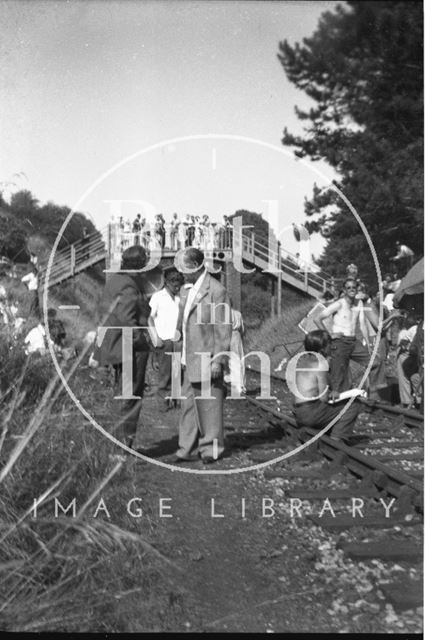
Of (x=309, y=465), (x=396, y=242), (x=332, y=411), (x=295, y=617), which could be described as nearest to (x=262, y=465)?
(x=309, y=465)

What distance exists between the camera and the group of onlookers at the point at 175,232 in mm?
4488

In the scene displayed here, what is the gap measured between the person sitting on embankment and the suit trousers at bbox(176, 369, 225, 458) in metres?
0.74

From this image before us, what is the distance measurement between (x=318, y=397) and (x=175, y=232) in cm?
263

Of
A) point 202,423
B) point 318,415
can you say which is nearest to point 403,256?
point 318,415

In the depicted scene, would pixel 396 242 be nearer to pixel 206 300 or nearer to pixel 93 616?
pixel 206 300

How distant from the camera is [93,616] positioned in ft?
10.3

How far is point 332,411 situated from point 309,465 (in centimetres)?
82

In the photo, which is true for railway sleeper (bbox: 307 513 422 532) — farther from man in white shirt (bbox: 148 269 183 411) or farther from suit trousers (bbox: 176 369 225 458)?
man in white shirt (bbox: 148 269 183 411)

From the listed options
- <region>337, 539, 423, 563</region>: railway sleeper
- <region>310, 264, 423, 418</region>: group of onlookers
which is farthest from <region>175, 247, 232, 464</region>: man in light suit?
<region>337, 539, 423, 563</region>: railway sleeper

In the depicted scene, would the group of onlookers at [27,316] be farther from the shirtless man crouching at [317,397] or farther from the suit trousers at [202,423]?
the shirtless man crouching at [317,397]

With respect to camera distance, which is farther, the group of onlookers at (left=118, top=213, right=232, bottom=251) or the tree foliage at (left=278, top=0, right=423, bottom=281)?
the group of onlookers at (left=118, top=213, right=232, bottom=251)

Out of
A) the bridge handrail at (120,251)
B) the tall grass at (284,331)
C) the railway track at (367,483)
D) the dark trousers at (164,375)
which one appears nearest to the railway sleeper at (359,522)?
the railway track at (367,483)

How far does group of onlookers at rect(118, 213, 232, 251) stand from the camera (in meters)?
4.49

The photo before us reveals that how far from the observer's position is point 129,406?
17.0 feet
